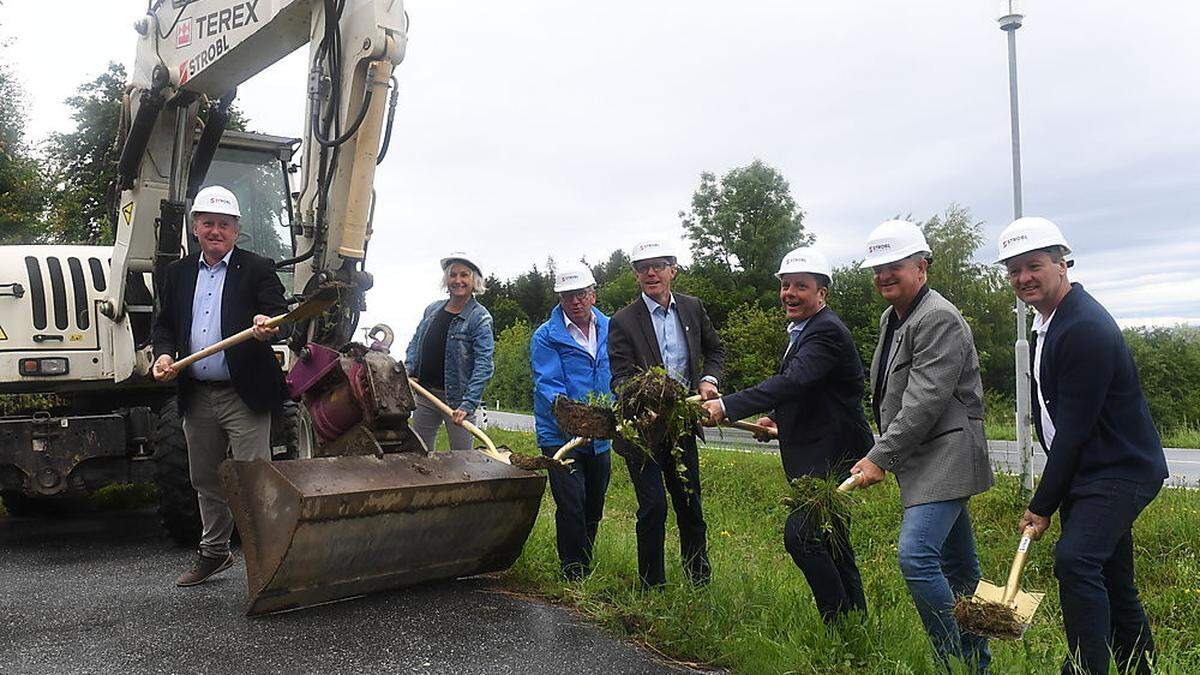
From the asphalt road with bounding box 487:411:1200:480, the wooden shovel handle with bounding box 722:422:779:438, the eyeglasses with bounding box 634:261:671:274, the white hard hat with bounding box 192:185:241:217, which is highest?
the white hard hat with bounding box 192:185:241:217

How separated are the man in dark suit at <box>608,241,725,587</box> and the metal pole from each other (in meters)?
5.65

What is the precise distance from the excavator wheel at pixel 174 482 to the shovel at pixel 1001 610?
512 cm

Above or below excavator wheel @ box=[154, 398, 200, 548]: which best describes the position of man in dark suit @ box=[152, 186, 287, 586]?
above

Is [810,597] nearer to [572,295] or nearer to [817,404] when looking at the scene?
[817,404]

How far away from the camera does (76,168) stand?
2458cm

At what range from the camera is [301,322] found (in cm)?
609

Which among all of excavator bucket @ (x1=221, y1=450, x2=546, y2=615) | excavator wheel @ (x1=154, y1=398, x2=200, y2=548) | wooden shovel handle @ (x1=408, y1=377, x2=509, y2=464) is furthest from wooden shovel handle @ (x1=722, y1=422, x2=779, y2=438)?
excavator wheel @ (x1=154, y1=398, x2=200, y2=548)

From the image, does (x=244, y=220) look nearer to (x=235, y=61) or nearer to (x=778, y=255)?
(x=235, y=61)

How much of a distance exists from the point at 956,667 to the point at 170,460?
5285 mm

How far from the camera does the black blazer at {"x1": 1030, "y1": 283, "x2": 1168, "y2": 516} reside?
3.56 meters

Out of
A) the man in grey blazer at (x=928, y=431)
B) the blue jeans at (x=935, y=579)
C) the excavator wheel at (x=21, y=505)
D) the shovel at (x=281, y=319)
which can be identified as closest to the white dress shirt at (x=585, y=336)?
the shovel at (x=281, y=319)

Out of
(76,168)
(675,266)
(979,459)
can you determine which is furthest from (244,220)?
(76,168)

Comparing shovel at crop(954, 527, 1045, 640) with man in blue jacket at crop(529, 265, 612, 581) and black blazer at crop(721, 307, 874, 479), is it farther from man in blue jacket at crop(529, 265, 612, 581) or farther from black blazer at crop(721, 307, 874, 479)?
man in blue jacket at crop(529, 265, 612, 581)

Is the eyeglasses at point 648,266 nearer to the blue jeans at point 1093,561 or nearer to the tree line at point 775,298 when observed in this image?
the blue jeans at point 1093,561
